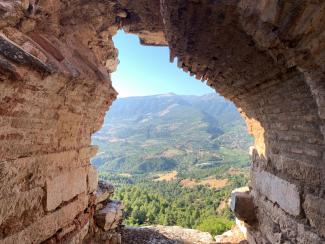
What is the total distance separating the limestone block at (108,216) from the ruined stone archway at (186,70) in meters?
0.53

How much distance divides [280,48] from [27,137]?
2.49m

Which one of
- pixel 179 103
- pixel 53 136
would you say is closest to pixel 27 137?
pixel 53 136

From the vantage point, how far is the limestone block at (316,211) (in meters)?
2.86

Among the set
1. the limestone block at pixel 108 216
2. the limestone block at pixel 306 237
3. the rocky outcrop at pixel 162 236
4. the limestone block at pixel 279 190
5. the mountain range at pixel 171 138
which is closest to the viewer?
the limestone block at pixel 306 237

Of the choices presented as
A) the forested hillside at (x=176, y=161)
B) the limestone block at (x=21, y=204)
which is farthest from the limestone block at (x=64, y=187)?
the forested hillside at (x=176, y=161)

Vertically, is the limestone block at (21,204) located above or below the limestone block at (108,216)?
above

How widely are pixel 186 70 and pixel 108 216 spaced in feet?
9.97

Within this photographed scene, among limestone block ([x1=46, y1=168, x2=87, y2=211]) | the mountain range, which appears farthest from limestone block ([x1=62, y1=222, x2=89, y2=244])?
the mountain range

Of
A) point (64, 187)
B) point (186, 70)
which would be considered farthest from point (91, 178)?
point (186, 70)

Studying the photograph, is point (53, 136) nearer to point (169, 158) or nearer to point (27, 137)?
point (27, 137)

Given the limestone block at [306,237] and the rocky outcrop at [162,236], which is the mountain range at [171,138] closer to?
the rocky outcrop at [162,236]

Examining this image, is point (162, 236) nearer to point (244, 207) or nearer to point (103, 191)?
point (103, 191)

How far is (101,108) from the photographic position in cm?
465

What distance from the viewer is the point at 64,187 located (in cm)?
389
